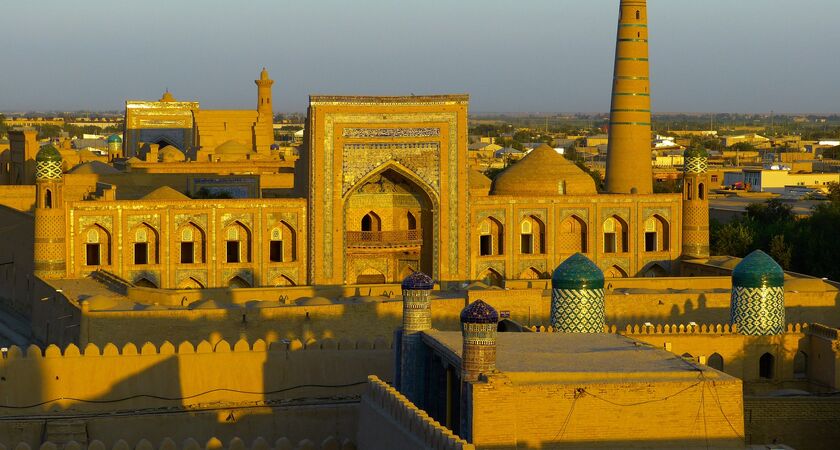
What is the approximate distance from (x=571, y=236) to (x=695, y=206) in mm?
3008

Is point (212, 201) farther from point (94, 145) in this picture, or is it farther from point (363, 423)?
point (94, 145)

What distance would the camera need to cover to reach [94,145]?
11038cm

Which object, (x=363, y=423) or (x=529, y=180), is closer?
(x=363, y=423)

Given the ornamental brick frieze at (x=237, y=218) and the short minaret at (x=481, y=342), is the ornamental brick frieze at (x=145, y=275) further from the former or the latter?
the short minaret at (x=481, y=342)

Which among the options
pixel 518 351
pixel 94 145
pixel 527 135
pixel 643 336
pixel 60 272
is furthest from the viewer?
pixel 527 135

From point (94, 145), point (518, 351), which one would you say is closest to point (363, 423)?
point (518, 351)

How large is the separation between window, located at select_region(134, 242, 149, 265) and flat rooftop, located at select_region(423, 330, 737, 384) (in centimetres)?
1744

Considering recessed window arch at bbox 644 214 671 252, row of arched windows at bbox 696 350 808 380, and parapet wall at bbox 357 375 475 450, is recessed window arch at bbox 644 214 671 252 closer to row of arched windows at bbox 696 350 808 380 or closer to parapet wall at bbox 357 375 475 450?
row of arched windows at bbox 696 350 808 380

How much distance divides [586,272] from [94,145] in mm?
90727

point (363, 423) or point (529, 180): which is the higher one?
point (529, 180)

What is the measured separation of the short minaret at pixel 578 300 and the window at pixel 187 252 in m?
14.6

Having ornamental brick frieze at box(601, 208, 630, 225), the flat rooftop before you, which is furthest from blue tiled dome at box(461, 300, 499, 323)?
ornamental brick frieze at box(601, 208, 630, 225)

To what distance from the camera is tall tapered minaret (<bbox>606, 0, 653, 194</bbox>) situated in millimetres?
42750

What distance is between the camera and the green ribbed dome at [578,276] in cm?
2275
